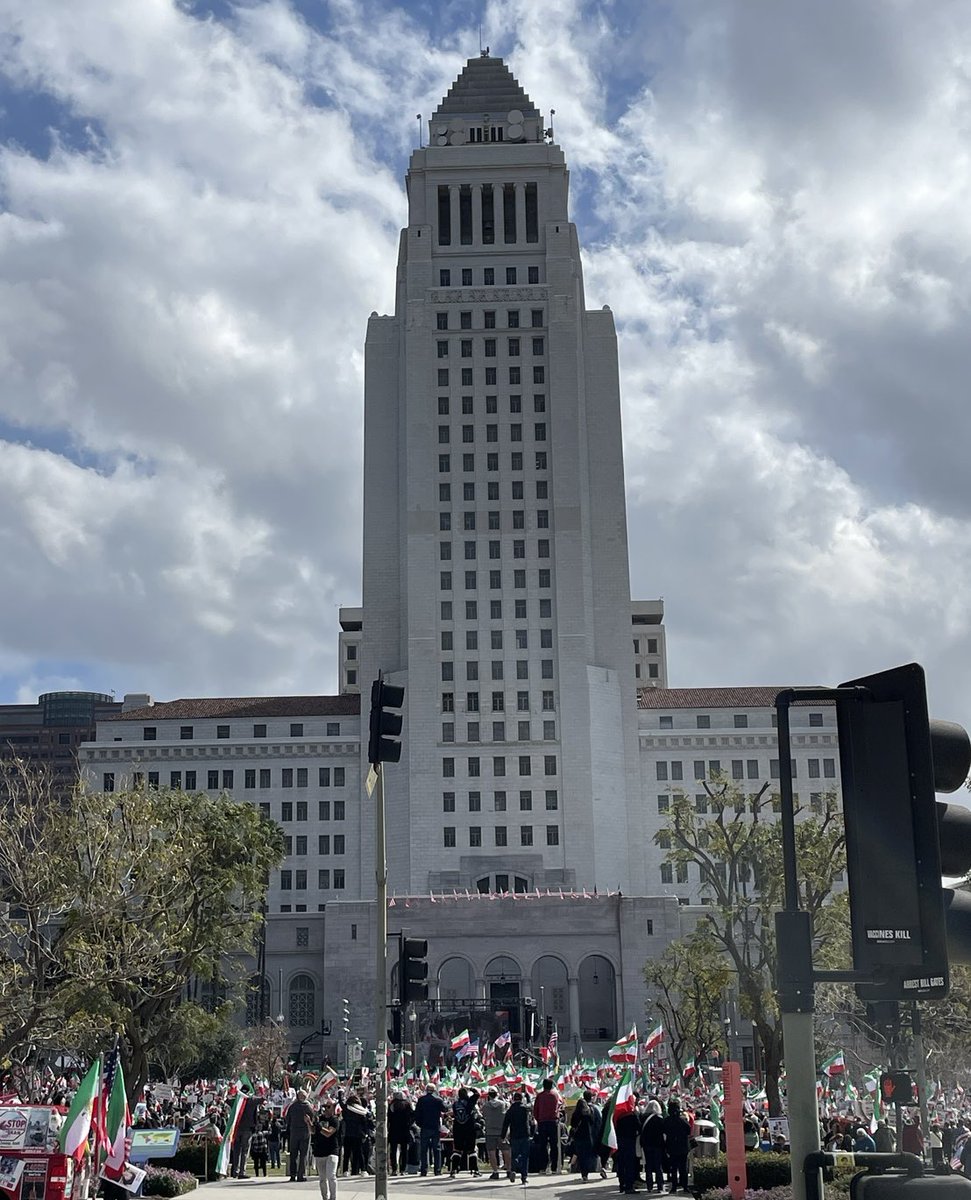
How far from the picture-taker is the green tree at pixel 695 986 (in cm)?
5565

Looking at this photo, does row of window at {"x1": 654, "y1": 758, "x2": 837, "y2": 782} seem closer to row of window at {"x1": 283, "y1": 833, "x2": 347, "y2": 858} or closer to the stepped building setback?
the stepped building setback

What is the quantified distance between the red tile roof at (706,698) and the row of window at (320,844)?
86.4ft

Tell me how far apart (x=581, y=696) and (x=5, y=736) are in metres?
103

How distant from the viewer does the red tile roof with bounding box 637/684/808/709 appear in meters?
113

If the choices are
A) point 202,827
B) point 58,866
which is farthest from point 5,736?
point 58,866

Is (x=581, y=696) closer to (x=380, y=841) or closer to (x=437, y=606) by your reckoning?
(x=437, y=606)

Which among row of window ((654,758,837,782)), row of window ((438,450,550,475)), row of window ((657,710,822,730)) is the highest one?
row of window ((438,450,550,475))

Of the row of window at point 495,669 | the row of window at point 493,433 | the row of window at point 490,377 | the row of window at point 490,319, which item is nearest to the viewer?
the row of window at point 495,669

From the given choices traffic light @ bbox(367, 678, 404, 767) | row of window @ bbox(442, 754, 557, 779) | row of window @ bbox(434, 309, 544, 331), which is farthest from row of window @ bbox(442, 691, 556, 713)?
traffic light @ bbox(367, 678, 404, 767)

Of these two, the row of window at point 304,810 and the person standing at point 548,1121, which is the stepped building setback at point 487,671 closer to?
the row of window at point 304,810

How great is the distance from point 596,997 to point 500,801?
1595cm

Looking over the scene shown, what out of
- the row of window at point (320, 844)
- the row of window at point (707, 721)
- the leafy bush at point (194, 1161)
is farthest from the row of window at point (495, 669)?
the leafy bush at point (194, 1161)

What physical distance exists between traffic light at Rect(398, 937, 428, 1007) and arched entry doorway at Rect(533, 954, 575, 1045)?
73.4 meters

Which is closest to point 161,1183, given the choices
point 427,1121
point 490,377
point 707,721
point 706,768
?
point 427,1121
